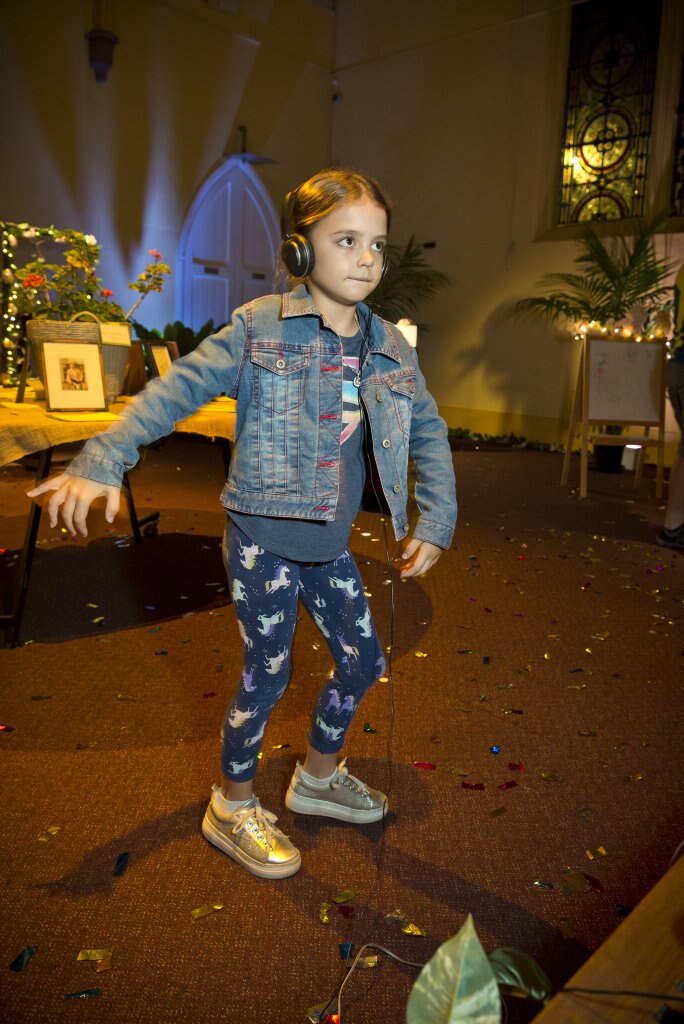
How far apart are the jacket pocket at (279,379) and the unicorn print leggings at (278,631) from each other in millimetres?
268

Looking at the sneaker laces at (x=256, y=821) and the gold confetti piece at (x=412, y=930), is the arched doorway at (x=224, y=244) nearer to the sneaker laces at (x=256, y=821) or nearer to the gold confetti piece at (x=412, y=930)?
the sneaker laces at (x=256, y=821)

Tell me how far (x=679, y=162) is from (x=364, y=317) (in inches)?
300

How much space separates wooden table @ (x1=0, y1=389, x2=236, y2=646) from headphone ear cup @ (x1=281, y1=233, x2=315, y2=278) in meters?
1.08

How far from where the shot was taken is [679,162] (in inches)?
307

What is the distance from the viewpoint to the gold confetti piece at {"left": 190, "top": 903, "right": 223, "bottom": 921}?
61.4 inches

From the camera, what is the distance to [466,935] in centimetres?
62

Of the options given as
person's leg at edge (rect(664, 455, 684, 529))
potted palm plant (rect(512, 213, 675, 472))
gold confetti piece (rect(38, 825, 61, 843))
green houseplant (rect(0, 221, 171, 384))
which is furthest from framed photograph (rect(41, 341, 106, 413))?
potted palm plant (rect(512, 213, 675, 472))

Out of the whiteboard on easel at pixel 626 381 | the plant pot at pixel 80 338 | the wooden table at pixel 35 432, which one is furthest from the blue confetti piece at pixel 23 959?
the whiteboard on easel at pixel 626 381

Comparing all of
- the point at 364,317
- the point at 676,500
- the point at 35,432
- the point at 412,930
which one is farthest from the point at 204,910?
the point at 676,500

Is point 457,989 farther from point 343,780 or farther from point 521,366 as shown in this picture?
point 521,366

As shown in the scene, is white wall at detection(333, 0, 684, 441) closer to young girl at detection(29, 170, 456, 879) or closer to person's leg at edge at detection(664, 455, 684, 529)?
person's leg at edge at detection(664, 455, 684, 529)

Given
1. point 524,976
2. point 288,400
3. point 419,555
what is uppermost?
point 288,400

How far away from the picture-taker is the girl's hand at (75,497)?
1270mm

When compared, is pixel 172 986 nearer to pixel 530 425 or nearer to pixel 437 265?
pixel 530 425
